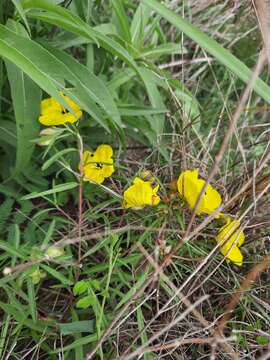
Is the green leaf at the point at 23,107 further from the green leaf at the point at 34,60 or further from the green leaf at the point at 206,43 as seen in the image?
the green leaf at the point at 206,43

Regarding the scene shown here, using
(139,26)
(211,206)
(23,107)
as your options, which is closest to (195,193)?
(211,206)

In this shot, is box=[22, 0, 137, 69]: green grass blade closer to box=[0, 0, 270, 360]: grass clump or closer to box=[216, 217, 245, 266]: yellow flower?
box=[0, 0, 270, 360]: grass clump

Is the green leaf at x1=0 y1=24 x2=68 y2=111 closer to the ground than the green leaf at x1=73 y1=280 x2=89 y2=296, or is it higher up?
higher up

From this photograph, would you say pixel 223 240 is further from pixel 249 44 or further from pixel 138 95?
pixel 249 44

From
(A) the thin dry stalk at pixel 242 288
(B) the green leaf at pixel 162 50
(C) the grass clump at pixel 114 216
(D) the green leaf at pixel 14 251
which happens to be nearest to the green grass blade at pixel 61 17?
(C) the grass clump at pixel 114 216

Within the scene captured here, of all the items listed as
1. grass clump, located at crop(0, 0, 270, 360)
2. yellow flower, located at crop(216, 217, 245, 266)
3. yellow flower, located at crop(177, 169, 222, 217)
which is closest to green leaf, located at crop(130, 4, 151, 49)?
grass clump, located at crop(0, 0, 270, 360)

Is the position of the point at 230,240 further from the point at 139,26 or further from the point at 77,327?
the point at 139,26
